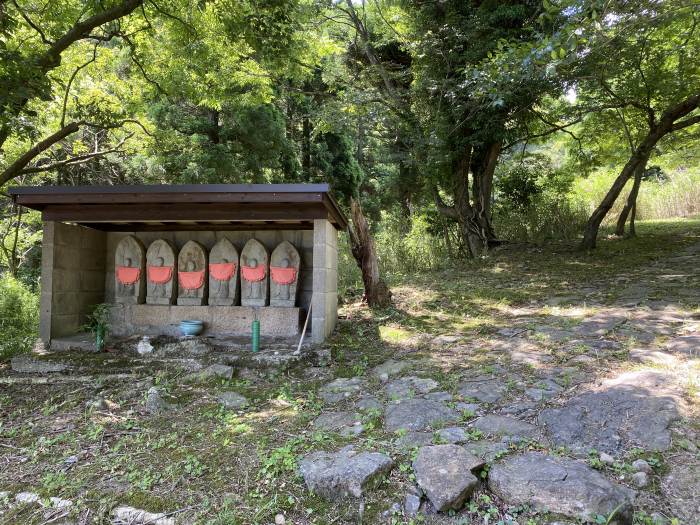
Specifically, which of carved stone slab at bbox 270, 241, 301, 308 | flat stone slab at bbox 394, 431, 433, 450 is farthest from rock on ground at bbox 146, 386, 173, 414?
carved stone slab at bbox 270, 241, 301, 308

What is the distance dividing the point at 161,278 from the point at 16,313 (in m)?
3.75

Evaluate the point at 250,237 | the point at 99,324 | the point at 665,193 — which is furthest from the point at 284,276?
the point at 665,193

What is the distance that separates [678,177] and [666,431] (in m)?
15.5

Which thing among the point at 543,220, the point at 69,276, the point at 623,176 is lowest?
the point at 69,276

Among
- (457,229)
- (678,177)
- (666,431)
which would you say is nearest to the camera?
(666,431)

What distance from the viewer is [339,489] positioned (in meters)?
2.33

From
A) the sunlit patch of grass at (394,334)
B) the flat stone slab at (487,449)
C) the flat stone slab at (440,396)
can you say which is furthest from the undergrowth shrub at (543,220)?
the flat stone slab at (487,449)

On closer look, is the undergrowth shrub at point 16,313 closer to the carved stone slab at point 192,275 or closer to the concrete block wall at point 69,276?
the concrete block wall at point 69,276

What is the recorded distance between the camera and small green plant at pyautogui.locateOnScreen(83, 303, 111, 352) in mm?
5285

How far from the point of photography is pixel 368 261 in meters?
7.23

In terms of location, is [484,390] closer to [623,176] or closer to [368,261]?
[368,261]

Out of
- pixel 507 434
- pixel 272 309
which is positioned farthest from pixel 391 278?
pixel 507 434

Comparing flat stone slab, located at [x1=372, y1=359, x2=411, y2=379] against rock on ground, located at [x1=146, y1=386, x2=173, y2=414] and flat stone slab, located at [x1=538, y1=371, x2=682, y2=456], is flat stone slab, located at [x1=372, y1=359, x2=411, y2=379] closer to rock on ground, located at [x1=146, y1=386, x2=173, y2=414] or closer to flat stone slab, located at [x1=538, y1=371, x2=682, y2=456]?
flat stone slab, located at [x1=538, y1=371, x2=682, y2=456]

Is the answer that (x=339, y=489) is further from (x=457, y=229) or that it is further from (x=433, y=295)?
(x=457, y=229)
